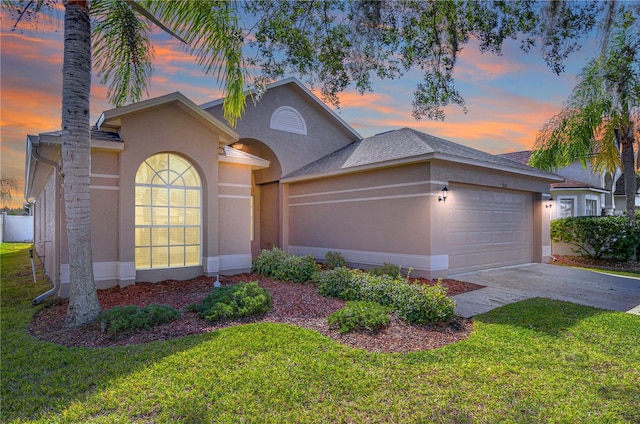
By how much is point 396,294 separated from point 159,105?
735 centimetres

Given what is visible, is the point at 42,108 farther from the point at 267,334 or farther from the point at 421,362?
the point at 421,362

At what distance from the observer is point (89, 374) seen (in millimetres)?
4102

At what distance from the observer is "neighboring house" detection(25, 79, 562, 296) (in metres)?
8.50

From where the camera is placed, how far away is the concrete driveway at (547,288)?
7624 mm

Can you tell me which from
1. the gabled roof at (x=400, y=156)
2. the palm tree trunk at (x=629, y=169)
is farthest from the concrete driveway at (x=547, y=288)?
the palm tree trunk at (x=629, y=169)

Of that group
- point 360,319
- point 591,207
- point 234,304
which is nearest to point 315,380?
point 360,319

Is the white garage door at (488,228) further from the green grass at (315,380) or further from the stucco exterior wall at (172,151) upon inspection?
the stucco exterior wall at (172,151)

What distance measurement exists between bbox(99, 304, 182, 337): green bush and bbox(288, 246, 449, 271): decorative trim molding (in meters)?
6.50

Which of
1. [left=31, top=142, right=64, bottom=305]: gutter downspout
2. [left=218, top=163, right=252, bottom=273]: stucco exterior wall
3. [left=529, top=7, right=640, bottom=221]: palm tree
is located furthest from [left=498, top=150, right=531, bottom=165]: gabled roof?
[left=31, top=142, right=64, bottom=305]: gutter downspout

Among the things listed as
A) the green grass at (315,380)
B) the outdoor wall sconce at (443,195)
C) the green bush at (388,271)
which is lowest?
the green grass at (315,380)

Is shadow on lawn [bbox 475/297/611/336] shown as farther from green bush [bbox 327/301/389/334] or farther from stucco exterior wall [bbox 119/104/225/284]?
stucco exterior wall [bbox 119/104/225/284]

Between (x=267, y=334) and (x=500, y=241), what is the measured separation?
32.1 ft

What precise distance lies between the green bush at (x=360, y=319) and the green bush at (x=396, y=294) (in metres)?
0.58

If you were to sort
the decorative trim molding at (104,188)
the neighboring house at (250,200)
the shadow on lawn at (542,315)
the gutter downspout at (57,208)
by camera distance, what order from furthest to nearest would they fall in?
the neighboring house at (250,200) < the decorative trim molding at (104,188) < the gutter downspout at (57,208) < the shadow on lawn at (542,315)
